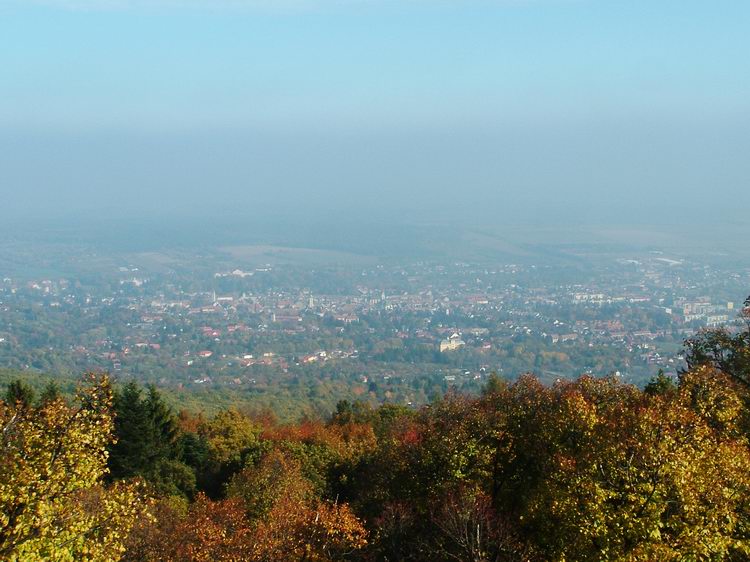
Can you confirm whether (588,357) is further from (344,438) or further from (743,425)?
(743,425)

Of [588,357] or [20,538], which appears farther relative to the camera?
[588,357]

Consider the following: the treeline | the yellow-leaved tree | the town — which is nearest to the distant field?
the town

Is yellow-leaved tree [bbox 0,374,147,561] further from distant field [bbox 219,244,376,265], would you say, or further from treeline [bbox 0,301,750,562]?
distant field [bbox 219,244,376,265]

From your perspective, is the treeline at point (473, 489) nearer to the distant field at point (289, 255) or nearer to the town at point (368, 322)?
the town at point (368, 322)

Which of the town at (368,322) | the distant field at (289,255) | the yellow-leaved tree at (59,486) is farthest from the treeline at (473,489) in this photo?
the distant field at (289,255)

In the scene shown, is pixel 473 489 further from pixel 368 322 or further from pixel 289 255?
pixel 289 255

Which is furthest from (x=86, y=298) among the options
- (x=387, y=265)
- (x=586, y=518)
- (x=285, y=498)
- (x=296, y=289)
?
(x=586, y=518)
